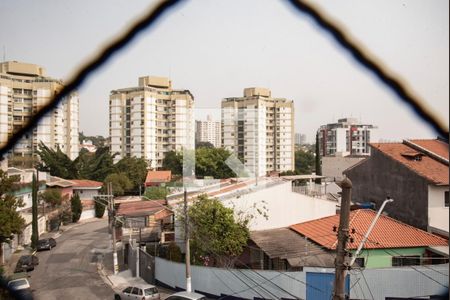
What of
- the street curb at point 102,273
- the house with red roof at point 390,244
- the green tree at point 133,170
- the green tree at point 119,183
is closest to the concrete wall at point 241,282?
the house with red roof at point 390,244

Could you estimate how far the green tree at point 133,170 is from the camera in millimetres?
23675

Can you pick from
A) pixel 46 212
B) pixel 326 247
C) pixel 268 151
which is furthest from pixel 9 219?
pixel 268 151

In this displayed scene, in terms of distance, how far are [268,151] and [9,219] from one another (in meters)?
24.2

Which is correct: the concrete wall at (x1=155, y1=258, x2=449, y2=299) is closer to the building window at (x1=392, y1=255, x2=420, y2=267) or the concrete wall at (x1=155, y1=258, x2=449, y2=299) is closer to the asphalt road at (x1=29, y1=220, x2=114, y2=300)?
the building window at (x1=392, y1=255, x2=420, y2=267)

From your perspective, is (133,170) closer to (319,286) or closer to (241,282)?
(241,282)

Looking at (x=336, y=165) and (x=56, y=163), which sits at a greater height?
(x=56, y=163)

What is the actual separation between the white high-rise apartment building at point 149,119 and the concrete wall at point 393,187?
20017mm

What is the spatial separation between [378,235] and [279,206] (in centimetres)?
266

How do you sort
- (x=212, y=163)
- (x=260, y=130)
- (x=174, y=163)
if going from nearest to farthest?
(x=212, y=163)
(x=174, y=163)
(x=260, y=130)

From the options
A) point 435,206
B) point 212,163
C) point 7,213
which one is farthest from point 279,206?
A: point 212,163

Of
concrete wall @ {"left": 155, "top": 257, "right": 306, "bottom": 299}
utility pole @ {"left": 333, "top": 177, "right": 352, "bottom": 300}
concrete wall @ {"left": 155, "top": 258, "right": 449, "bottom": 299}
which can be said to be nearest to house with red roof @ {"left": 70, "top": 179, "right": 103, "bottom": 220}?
concrete wall @ {"left": 155, "top": 257, "right": 306, "bottom": 299}

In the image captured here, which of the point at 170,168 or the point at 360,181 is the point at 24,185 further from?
the point at 170,168

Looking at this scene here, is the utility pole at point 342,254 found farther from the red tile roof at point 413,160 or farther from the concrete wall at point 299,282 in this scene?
the red tile roof at point 413,160

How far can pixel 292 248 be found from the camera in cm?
759
